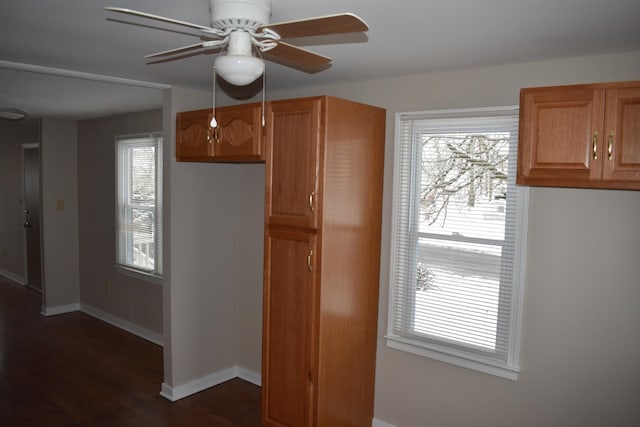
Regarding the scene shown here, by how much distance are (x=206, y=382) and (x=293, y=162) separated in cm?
230

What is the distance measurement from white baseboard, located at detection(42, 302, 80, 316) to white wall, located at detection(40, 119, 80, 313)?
16 mm

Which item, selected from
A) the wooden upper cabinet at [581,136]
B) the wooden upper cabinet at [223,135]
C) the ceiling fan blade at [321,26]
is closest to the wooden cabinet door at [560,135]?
the wooden upper cabinet at [581,136]

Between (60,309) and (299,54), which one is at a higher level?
(299,54)

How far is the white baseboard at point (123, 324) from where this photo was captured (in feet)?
16.7

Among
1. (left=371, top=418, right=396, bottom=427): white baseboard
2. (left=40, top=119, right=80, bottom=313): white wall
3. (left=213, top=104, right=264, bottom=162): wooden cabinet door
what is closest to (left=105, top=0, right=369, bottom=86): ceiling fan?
(left=213, top=104, right=264, bottom=162): wooden cabinet door

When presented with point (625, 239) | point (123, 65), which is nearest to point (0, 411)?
point (123, 65)

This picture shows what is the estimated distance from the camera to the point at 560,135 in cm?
219

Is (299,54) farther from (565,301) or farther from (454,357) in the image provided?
(454,357)

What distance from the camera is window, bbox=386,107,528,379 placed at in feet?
9.00

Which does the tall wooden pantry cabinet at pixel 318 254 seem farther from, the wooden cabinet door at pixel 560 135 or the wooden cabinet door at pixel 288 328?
the wooden cabinet door at pixel 560 135

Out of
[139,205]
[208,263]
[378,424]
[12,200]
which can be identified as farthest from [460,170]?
[12,200]

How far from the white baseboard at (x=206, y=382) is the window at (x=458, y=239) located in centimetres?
159

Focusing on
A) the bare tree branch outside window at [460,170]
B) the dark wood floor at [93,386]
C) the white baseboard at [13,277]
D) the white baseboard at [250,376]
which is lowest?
the dark wood floor at [93,386]

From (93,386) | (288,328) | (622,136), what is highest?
(622,136)
